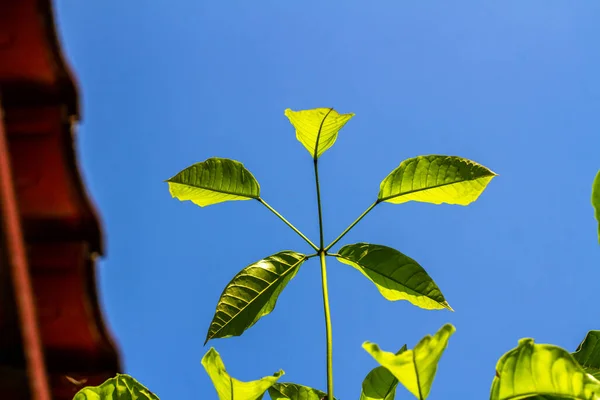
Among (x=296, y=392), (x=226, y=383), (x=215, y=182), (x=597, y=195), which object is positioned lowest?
(x=296, y=392)

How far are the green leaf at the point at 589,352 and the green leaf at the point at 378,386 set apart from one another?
35 centimetres

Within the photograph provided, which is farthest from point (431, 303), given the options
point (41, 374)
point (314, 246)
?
point (41, 374)

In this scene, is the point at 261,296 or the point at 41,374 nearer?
the point at 261,296

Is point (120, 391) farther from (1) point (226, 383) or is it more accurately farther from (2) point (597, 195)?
(2) point (597, 195)

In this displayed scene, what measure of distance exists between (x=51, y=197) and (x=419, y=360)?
8.31ft

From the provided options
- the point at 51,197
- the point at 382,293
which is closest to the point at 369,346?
the point at 382,293

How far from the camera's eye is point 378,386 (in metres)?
1.00

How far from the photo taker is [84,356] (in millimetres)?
2547

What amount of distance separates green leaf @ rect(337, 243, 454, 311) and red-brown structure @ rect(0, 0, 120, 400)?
71.6 inches

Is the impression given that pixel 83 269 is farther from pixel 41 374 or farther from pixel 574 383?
pixel 574 383

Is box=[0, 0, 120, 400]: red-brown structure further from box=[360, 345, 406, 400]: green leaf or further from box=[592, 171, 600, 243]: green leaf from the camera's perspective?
box=[592, 171, 600, 243]: green leaf

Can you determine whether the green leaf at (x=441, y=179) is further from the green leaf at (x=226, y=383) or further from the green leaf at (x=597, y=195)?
the green leaf at (x=226, y=383)

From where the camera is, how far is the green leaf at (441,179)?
4.01ft

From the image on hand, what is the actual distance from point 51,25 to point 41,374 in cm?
215
